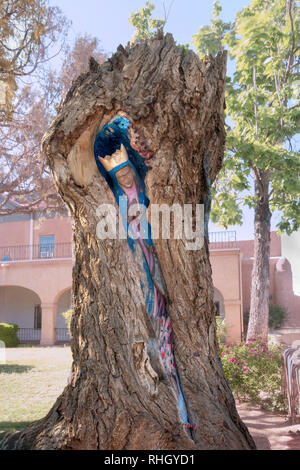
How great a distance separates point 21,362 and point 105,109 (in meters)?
9.30

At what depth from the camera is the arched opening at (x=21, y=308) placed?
65.2 ft

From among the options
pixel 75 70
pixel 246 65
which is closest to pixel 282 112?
pixel 246 65

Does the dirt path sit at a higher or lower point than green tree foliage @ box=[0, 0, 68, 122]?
A: lower

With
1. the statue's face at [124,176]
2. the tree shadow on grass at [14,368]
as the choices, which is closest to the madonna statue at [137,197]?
the statue's face at [124,176]

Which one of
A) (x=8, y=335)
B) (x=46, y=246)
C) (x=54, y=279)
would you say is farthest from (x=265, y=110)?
(x=46, y=246)

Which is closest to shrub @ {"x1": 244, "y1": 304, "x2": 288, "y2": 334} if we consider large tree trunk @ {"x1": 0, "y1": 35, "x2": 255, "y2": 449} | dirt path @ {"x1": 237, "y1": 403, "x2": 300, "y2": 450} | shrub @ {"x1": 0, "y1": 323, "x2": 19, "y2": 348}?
shrub @ {"x1": 0, "y1": 323, "x2": 19, "y2": 348}

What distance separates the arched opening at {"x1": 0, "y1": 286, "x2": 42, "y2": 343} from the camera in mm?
19875

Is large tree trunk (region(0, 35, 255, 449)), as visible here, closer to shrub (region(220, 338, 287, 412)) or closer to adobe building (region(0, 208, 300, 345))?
shrub (region(220, 338, 287, 412))

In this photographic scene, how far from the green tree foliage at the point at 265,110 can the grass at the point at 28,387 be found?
522 centimetres

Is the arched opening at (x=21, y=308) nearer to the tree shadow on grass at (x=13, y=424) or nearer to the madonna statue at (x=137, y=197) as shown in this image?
the tree shadow on grass at (x=13, y=424)

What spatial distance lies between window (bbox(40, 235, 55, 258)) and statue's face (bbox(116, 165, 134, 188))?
674 inches

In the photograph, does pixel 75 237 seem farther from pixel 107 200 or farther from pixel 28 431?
pixel 28 431

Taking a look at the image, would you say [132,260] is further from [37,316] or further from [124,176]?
[37,316]

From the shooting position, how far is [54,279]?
56.4 feet
